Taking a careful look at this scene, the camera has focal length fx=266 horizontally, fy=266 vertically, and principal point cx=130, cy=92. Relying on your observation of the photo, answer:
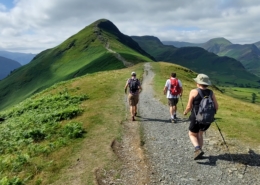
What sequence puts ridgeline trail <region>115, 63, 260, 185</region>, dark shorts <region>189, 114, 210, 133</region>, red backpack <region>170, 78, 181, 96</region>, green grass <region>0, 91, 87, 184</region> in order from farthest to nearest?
red backpack <region>170, 78, 181, 96</region>
green grass <region>0, 91, 87, 184</region>
dark shorts <region>189, 114, 210, 133</region>
ridgeline trail <region>115, 63, 260, 185</region>

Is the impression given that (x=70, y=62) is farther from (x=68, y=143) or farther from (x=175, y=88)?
(x=68, y=143)

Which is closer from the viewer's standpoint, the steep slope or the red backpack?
the red backpack

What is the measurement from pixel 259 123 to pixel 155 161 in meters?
12.1

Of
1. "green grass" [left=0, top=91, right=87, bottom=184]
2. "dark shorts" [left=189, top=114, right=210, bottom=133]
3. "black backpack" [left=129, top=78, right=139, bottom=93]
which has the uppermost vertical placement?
"black backpack" [left=129, top=78, right=139, bottom=93]

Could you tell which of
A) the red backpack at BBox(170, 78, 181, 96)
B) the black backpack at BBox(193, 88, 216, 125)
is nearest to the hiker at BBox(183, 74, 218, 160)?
the black backpack at BBox(193, 88, 216, 125)

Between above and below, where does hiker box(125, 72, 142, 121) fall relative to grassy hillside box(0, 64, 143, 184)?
above

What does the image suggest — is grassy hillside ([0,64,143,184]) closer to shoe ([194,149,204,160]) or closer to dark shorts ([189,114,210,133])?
shoe ([194,149,204,160])

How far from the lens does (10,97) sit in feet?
435

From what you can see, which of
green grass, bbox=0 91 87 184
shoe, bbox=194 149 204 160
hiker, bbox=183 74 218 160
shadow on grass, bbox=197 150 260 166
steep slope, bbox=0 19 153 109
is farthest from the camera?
steep slope, bbox=0 19 153 109

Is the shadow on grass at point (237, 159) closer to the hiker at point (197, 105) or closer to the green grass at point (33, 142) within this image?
the hiker at point (197, 105)

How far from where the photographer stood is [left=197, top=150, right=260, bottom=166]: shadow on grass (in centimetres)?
Result: 1262

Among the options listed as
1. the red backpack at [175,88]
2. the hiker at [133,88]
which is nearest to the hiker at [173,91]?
the red backpack at [175,88]

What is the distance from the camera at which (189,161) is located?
12.9m

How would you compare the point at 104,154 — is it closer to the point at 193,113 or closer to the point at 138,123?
the point at 193,113
